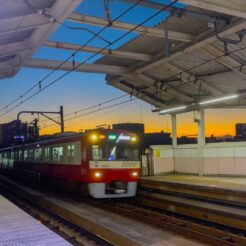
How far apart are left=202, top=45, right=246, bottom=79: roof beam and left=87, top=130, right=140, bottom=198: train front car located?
458 cm

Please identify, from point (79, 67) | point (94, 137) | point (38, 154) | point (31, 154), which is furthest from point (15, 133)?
point (94, 137)

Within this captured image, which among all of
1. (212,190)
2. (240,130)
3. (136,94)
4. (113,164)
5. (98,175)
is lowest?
(212,190)

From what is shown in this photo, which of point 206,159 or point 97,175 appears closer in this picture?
point 97,175

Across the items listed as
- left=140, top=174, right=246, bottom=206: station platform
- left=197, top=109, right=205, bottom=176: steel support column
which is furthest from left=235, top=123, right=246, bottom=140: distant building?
left=140, top=174, right=246, bottom=206: station platform

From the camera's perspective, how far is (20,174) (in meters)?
28.5

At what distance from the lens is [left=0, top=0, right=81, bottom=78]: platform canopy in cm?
985

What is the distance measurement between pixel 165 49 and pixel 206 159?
30.0 ft

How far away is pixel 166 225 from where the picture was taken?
35.6 feet

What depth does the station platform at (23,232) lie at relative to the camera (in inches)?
230

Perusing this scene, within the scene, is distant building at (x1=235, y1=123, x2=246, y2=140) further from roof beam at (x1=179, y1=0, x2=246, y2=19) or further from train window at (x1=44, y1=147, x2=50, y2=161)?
roof beam at (x1=179, y1=0, x2=246, y2=19)

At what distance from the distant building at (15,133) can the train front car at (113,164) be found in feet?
76.5

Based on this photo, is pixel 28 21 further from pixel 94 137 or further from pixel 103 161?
pixel 103 161

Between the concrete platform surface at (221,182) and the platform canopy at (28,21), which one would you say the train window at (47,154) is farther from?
the platform canopy at (28,21)

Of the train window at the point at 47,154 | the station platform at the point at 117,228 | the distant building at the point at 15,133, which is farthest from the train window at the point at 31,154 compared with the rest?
the distant building at the point at 15,133
